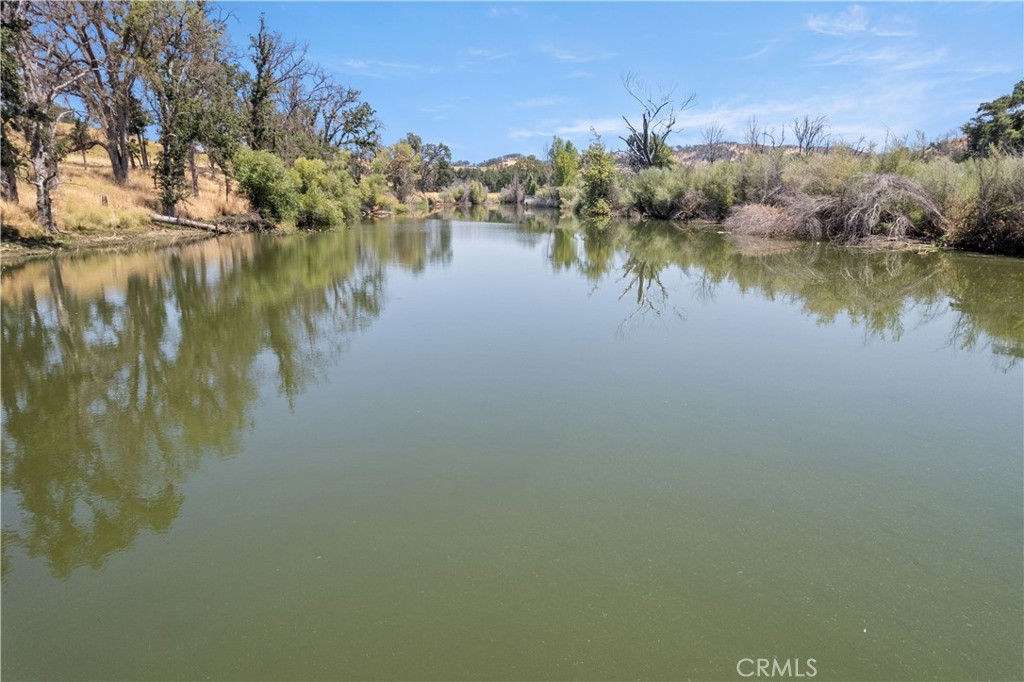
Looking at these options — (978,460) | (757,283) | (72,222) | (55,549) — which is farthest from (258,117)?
(978,460)

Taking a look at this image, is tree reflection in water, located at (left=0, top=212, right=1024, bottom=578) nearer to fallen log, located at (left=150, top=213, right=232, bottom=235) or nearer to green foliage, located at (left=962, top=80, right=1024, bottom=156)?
fallen log, located at (left=150, top=213, right=232, bottom=235)

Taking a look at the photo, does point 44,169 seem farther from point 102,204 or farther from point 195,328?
point 195,328

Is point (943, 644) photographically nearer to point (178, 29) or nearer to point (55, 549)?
point (55, 549)

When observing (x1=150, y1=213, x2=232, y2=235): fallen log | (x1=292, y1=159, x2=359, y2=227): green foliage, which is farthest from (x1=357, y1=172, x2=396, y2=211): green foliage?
(x1=150, y1=213, x2=232, y2=235): fallen log

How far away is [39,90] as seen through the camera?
16469 millimetres

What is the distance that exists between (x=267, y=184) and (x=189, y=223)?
369 centimetres

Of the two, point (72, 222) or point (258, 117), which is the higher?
point (258, 117)

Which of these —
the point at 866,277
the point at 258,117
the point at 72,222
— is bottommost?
the point at 866,277

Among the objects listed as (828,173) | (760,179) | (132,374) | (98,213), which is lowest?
(132,374)

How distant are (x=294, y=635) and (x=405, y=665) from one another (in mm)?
579

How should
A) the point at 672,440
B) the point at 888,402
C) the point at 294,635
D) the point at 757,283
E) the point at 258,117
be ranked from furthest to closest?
the point at 258,117, the point at 757,283, the point at 888,402, the point at 672,440, the point at 294,635

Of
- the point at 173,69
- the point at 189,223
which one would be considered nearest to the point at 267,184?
the point at 189,223

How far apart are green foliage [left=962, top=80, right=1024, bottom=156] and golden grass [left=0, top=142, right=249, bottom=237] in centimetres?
4634

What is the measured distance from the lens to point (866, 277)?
41.3 ft
